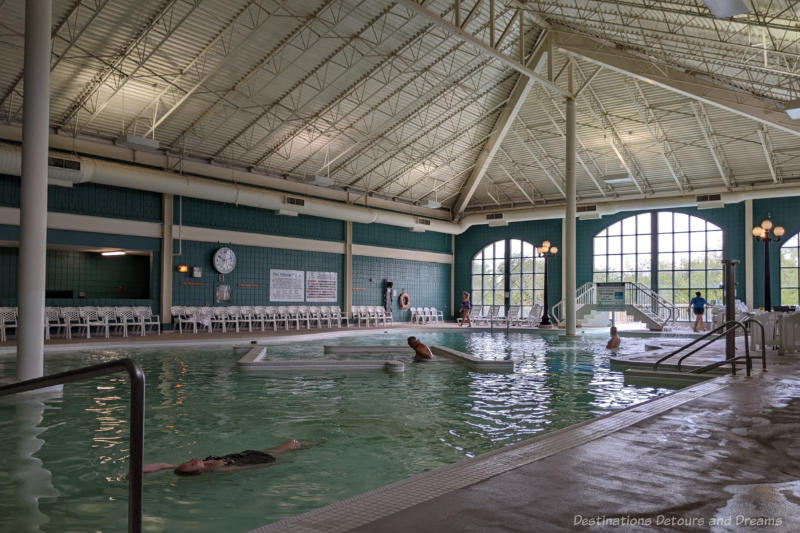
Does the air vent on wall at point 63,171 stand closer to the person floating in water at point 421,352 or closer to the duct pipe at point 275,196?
the duct pipe at point 275,196

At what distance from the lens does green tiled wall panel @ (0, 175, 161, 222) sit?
15539 millimetres

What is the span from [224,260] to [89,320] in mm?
4931

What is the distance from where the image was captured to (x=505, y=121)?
21.0 m

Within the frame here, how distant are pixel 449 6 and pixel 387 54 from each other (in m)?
2.06

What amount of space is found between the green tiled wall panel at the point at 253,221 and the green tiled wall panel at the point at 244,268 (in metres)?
0.66

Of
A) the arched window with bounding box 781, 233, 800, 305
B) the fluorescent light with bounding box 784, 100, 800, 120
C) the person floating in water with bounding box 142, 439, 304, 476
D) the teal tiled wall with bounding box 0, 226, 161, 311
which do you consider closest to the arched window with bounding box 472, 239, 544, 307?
the arched window with bounding box 781, 233, 800, 305

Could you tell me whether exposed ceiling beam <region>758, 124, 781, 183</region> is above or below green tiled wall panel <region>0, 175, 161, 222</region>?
above

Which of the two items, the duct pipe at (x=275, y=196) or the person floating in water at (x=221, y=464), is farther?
the duct pipe at (x=275, y=196)

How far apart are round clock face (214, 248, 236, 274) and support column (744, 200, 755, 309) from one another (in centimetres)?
1891

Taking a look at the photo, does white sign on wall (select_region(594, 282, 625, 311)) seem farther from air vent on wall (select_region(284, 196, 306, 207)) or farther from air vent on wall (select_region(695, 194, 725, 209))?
air vent on wall (select_region(284, 196, 306, 207))

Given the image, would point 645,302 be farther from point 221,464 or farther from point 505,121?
point 221,464

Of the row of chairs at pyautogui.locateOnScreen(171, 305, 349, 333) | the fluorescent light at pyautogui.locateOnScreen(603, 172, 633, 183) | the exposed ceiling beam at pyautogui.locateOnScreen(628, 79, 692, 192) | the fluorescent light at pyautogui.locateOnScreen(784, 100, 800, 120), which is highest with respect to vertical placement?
the exposed ceiling beam at pyautogui.locateOnScreen(628, 79, 692, 192)

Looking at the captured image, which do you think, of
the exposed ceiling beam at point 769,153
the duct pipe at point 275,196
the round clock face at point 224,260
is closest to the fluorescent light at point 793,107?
the exposed ceiling beam at point 769,153

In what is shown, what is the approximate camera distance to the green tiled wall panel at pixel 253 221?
63.8ft
